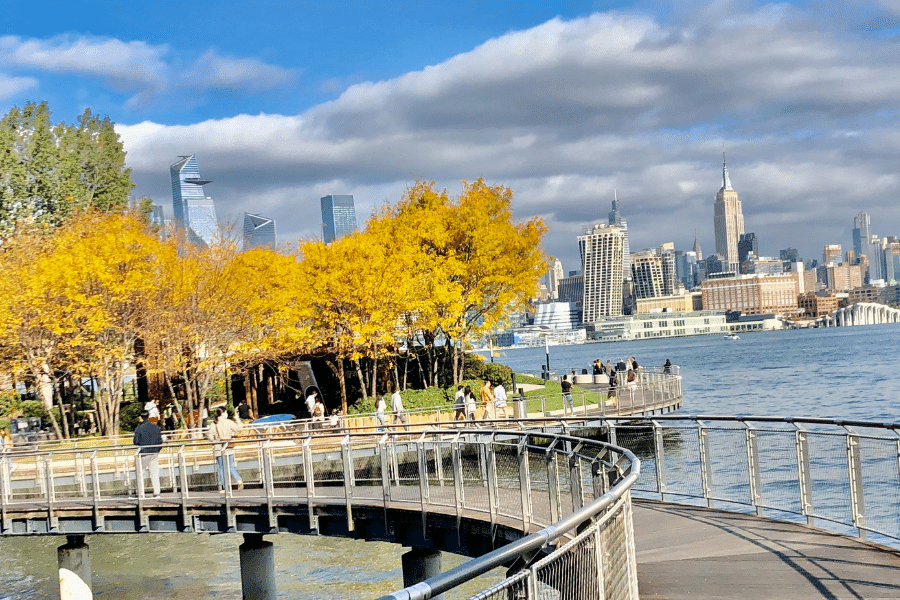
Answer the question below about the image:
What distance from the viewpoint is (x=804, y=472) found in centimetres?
1373

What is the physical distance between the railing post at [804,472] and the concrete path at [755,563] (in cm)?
49

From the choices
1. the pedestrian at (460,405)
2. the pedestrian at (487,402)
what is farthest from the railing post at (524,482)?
the pedestrian at (487,402)

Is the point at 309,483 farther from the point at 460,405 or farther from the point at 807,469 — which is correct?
the point at 460,405

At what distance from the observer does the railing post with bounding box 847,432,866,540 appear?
12148 millimetres

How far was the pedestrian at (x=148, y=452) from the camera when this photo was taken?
71.8 feet

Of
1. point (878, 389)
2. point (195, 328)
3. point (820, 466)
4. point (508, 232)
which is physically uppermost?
point (508, 232)

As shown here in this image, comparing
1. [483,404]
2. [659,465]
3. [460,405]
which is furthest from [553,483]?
[483,404]

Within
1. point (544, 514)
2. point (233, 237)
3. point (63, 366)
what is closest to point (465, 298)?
point (233, 237)

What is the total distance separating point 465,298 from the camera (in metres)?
47.8

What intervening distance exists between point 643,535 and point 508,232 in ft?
118

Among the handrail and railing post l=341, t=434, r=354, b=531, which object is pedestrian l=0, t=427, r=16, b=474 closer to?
railing post l=341, t=434, r=354, b=531

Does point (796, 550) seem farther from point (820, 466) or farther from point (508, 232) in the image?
point (508, 232)

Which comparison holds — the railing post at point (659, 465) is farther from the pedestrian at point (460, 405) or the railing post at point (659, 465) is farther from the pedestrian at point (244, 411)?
the pedestrian at point (244, 411)

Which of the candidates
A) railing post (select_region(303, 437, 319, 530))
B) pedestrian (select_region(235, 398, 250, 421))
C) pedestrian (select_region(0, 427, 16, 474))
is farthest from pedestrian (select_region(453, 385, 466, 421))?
railing post (select_region(303, 437, 319, 530))
